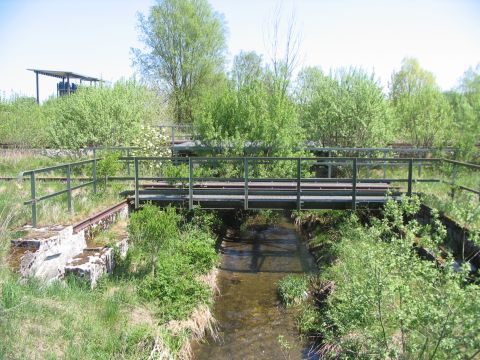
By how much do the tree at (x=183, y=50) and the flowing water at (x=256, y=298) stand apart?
22222mm

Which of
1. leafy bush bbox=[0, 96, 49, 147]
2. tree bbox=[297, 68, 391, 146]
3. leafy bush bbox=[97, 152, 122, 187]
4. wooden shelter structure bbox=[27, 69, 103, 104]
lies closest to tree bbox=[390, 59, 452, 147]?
tree bbox=[297, 68, 391, 146]

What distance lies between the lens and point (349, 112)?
1781 cm

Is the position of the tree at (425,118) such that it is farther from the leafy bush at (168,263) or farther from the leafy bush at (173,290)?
the leafy bush at (173,290)

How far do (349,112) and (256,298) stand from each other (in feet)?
35.8

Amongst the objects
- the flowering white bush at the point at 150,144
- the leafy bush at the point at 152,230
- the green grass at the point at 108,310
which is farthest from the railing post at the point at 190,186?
the flowering white bush at the point at 150,144

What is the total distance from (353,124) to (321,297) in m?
10.7

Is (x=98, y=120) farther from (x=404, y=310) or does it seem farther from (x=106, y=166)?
(x=404, y=310)

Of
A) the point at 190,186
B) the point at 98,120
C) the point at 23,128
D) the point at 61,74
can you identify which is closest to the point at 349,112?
the point at 190,186

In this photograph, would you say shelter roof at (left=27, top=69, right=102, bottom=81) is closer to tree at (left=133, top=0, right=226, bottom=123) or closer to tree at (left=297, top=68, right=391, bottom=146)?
tree at (left=133, top=0, right=226, bottom=123)

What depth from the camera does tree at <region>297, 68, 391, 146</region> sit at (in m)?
17.6

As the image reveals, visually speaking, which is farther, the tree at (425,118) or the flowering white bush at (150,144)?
the tree at (425,118)

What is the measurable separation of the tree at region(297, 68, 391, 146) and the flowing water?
20.4ft

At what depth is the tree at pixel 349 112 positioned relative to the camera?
1764cm

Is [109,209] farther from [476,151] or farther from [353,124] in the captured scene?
[476,151]
